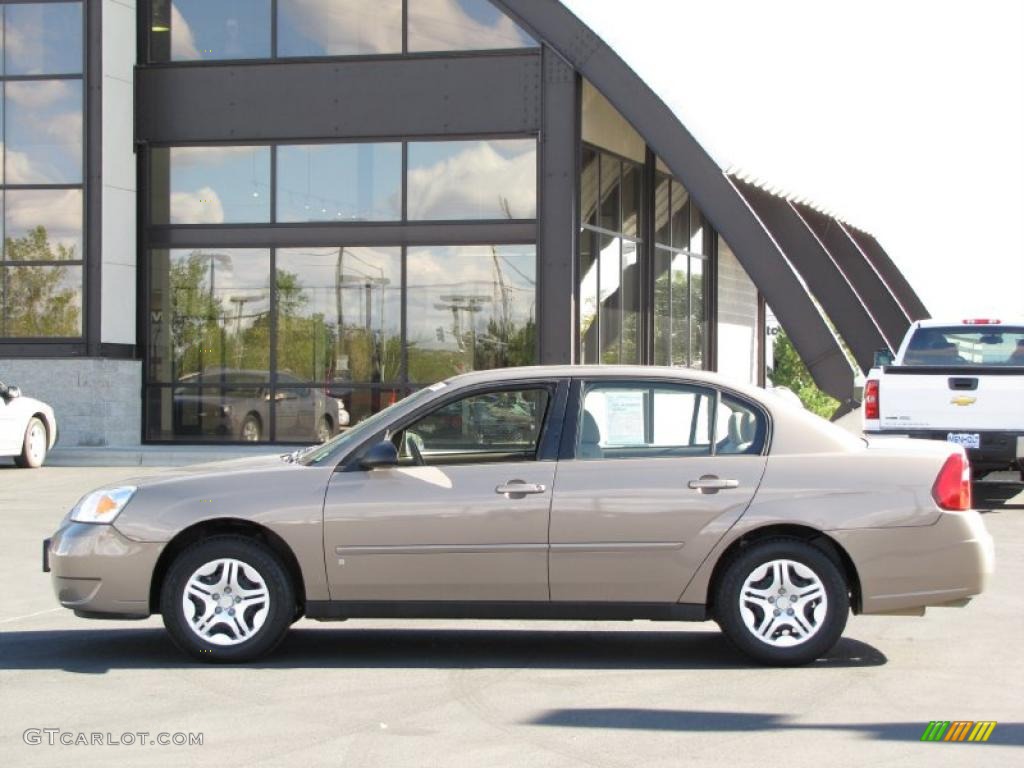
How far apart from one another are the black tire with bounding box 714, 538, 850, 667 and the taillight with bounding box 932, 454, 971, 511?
2.11 ft

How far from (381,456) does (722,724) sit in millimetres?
2230

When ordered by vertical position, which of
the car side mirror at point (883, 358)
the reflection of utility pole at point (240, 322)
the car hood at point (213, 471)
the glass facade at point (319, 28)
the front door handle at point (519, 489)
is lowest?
the front door handle at point (519, 489)

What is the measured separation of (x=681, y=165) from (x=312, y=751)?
16049mm

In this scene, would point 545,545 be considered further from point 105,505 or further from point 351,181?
point 351,181

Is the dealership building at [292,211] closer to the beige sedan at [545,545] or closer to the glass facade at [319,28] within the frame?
the glass facade at [319,28]

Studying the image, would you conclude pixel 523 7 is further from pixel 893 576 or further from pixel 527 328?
pixel 893 576

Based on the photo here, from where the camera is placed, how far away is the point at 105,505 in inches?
303

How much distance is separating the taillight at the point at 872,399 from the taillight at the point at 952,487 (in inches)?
294

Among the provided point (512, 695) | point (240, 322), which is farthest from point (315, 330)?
point (512, 695)

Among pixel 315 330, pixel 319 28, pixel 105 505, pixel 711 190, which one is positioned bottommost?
pixel 105 505

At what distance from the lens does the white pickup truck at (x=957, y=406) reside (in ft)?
48.4

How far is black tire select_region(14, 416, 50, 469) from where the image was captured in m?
20.5

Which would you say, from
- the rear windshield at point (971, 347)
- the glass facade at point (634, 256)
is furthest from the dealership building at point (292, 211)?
the rear windshield at point (971, 347)

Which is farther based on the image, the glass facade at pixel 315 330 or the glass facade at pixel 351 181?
the glass facade at pixel 315 330
